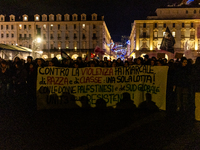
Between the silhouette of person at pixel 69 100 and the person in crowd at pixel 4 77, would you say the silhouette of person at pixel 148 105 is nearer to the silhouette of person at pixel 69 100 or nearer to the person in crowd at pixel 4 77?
the silhouette of person at pixel 69 100

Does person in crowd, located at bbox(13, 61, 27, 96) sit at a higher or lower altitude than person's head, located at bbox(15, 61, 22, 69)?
lower

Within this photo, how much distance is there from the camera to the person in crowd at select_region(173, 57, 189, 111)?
7086 millimetres

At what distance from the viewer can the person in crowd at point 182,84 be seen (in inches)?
279

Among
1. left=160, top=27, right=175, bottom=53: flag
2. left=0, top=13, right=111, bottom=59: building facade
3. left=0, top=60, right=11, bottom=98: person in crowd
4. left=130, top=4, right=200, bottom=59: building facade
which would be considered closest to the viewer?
left=0, top=60, right=11, bottom=98: person in crowd

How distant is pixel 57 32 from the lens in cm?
7100

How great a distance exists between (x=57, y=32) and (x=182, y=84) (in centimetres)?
6769

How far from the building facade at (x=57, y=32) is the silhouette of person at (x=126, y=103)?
205 feet

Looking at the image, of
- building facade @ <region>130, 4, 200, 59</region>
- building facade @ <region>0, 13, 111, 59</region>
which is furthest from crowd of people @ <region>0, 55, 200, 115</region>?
building facade @ <region>0, 13, 111, 59</region>

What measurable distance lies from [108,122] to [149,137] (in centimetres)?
141

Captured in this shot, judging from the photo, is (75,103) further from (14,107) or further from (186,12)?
(186,12)

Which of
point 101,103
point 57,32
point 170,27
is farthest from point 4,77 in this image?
point 57,32

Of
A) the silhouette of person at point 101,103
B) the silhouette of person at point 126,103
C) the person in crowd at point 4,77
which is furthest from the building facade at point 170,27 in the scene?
the silhouette of person at point 101,103

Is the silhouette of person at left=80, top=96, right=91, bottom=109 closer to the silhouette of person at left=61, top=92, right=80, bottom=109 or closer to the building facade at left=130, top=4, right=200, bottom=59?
the silhouette of person at left=61, top=92, right=80, bottom=109

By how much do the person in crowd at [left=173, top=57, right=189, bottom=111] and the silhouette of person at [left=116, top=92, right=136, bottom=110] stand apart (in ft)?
5.11
